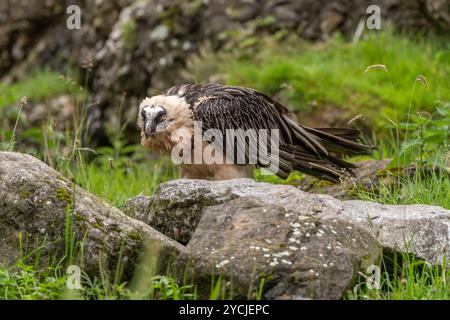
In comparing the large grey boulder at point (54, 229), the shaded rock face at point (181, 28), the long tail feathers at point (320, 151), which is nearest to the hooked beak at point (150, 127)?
the long tail feathers at point (320, 151)

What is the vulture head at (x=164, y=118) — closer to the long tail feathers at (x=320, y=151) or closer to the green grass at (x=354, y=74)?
the long tail feathers at (x=320, y=151)

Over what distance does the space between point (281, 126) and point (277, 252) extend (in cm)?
253

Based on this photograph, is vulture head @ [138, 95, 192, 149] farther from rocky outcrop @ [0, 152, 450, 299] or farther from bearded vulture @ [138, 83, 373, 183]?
rocky outcrop @ [0, 152, 450, 299]

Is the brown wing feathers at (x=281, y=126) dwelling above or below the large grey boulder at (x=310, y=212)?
above

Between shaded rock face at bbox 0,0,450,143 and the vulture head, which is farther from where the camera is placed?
shaded rock face at bbox 0,0,450,143

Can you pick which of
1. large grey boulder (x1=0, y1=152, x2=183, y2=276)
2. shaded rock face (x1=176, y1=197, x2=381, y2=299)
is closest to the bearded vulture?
shaded rock face (x1=176, y1=197, x2=381, y2=299)

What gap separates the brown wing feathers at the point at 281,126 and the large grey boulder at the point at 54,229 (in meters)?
1.90

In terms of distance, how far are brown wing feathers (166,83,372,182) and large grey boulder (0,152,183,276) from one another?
190 centimetres

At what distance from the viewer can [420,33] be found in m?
9.82

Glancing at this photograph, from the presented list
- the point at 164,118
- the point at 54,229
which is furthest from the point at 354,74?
the point at 54,229

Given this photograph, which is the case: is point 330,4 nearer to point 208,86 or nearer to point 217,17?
point 217,17

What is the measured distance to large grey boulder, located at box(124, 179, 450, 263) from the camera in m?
4.13

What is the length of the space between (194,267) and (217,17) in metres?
7.05

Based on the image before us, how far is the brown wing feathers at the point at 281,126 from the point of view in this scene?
19.0ft
